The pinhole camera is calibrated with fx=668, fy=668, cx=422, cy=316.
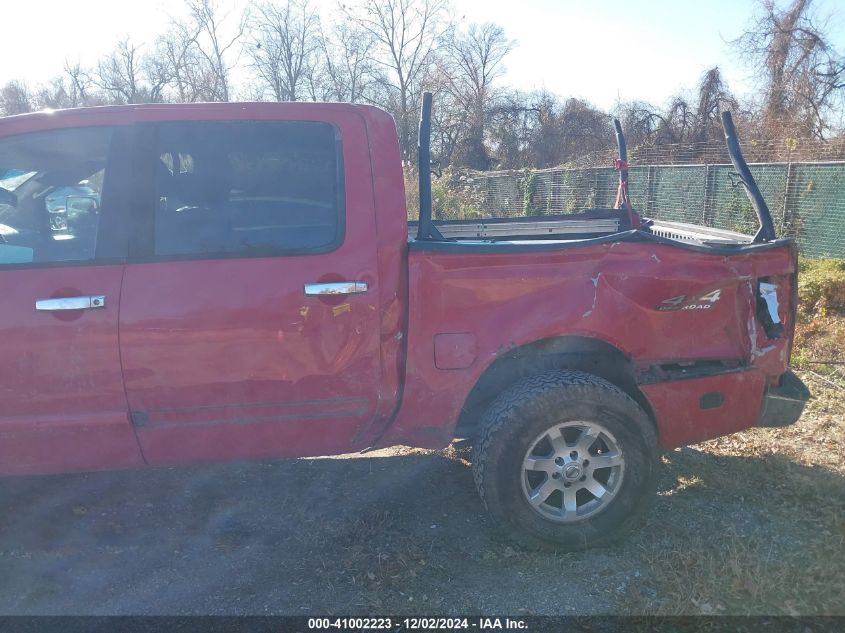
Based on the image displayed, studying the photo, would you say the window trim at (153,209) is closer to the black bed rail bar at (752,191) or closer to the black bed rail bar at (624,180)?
the black bed rail bar at (752,191)

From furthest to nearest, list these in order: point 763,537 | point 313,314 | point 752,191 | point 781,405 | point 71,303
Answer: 1. point 752,191
2. point 781,405
3. point 763,537
4. point 313,314
5. point 71,303

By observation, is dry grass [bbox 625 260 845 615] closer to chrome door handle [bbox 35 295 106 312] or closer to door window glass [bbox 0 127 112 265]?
chrome door handle [bbox 35 295 106 312]

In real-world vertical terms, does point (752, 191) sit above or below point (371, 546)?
above

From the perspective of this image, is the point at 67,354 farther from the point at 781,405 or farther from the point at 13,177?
the point at 781,405

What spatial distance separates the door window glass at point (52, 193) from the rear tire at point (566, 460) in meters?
2.05

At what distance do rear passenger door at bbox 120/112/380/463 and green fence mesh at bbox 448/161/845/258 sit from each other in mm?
5681

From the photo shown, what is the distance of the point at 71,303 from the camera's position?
2850mm

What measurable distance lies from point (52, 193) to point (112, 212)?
405mm

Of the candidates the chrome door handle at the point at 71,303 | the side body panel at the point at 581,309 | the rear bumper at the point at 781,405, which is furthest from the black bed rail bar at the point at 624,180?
the chrome door handle at the point at 71,303

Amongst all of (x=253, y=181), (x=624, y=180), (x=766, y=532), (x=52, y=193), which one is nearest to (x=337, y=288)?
(x=253, y=181)

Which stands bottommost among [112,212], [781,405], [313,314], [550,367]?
[781,405]

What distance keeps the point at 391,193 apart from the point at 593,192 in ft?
49.2

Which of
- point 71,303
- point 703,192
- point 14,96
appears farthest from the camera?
→ point 14,96

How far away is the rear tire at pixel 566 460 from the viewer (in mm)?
3113
